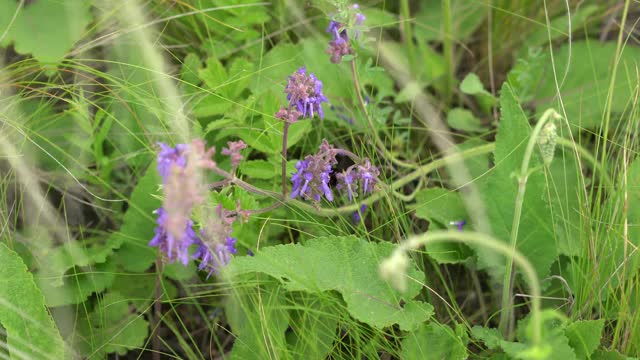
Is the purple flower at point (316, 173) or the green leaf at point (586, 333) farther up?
the purple flower at point (316, 173)

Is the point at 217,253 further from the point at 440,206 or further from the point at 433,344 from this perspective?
the point at 440,206

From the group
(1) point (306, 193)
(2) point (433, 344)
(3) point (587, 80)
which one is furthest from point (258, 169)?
(3) point (587, 80)

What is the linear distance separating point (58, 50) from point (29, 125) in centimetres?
25

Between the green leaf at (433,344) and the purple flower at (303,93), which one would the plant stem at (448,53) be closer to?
the purple flower at (303,93)

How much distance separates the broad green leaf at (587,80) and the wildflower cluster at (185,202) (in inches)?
53.7

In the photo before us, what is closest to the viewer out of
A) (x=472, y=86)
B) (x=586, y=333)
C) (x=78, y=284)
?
(x=586, y=333)

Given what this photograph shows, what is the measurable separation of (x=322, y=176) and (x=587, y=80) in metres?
1.32

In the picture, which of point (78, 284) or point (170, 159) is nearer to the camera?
point (170, 159)

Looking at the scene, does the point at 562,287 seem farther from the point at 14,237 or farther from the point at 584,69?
the point at 14,237

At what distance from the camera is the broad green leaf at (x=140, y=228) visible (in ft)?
6.64

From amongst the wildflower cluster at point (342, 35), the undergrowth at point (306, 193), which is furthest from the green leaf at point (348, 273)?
the wildflower cluster at point (342, 35)

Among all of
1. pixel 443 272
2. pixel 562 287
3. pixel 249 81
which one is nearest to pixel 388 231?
pixel 443 272

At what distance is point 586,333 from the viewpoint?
63.4 inches

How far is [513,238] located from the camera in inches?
59.6
